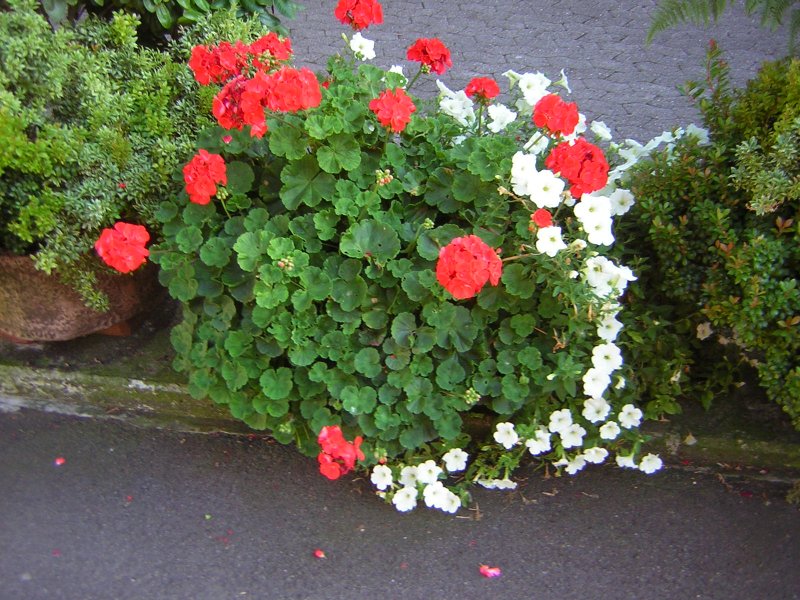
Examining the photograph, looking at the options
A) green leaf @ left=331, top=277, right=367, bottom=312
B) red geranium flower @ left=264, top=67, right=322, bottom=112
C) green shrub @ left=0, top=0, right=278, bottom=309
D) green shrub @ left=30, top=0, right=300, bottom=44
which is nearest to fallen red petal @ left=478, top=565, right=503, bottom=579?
green leaf @ left=331, top=277, right=367, bottom=312

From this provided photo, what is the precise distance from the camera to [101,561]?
2729 millimetres

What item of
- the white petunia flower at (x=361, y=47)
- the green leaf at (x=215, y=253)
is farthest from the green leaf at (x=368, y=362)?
the white petunia flower at (x=361, y=47)

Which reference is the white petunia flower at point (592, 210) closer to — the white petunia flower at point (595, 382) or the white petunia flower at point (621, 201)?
the white petunia flower at point (621, 201)

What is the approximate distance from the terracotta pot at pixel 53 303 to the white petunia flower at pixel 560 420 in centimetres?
184

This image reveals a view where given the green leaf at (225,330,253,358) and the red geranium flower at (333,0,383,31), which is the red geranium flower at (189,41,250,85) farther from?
the green leaf at (225,330,253,358)

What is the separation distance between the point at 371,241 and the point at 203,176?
2.03 feet

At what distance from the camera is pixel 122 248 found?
8.29ft

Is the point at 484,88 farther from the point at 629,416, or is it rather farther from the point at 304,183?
the point at 629,416

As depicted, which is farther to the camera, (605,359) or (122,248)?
(605,359)

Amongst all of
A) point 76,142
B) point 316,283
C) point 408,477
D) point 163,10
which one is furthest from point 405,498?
point 163,10

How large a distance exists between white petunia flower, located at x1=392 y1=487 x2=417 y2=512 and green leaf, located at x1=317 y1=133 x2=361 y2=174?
119cm

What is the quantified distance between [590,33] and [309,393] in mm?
4838

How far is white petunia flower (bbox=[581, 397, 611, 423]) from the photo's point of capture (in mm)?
2857

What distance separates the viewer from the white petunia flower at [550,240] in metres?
2.59
